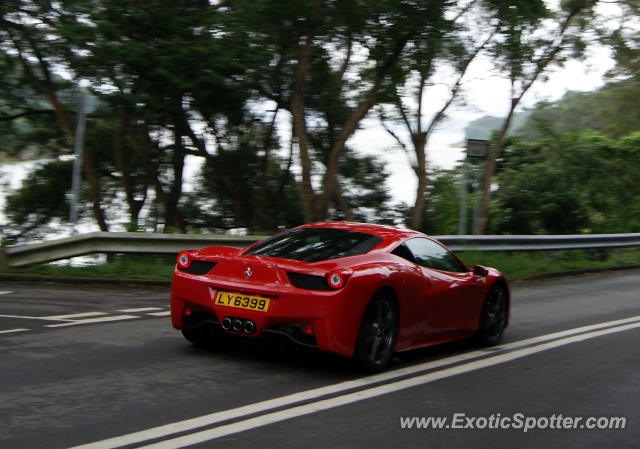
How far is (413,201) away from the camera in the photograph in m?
23.7

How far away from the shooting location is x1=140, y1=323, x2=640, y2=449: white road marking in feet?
14.3

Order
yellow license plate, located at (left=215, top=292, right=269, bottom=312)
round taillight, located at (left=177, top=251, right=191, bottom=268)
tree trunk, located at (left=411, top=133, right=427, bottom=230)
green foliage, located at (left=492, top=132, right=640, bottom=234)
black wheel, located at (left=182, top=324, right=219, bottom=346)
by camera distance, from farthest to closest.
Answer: green foliage, located at (left=492, top=132, right=640, bottom=234) → tree trunk, located at (left=411, top=133, right=427, bottom=230) → black wheel, located at (left=182, top=324, right=219, bottom=346) → round taillight, located at (left=177, top=251, right=191, bottom=268) → yellow license plate, located at (left=215, top=292, right=269, bottom=312)

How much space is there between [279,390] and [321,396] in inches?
12.5

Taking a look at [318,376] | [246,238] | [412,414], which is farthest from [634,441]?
[246,238]

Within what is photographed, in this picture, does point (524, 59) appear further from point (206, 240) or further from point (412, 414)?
point (412, 414)

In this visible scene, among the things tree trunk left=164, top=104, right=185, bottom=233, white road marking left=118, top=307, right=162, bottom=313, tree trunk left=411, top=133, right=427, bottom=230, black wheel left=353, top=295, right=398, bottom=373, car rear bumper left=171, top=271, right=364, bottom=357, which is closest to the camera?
car rear bumper left=171, top=271, right=364, bottom=357

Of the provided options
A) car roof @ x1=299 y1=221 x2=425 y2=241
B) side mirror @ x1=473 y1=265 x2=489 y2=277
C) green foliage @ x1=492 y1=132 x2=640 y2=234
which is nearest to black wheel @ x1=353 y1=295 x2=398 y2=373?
car roof @ x1=299 y1=221 x2=425 y2=241

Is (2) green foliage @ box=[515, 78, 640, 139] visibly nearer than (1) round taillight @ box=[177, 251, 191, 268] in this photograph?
No

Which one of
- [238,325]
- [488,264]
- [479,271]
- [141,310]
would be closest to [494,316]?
[479,271]

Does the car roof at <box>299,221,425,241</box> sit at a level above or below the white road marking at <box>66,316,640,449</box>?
above

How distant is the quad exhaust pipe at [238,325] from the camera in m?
6.04

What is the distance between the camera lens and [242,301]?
611 cm

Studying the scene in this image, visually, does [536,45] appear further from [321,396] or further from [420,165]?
[321,396]

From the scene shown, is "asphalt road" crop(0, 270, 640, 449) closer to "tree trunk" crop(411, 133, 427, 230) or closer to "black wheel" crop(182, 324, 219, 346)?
"black wheel" crop(182, 324, 219, 346)
